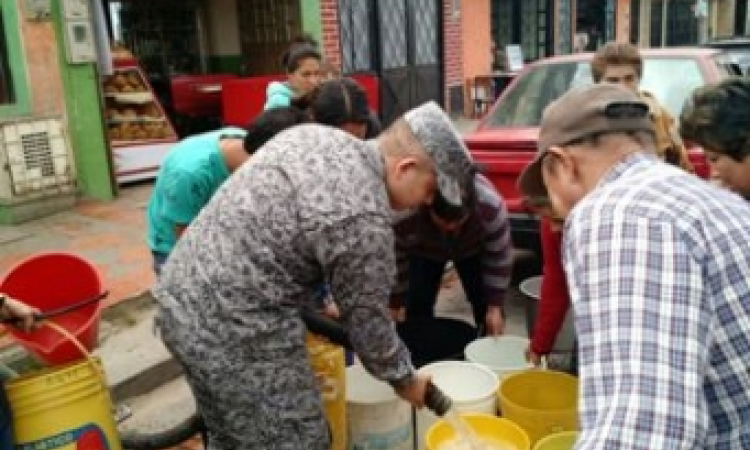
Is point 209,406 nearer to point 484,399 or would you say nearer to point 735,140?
point 484,399

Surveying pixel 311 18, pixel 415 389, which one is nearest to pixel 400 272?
pixel 415 389

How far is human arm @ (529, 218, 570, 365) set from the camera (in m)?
2.52

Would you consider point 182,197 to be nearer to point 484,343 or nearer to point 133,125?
point 484,343

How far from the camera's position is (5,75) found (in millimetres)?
5633

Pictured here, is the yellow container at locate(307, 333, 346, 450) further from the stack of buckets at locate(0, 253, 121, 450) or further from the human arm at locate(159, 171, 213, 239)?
the human arm at locate(159, 171, 213, 239)

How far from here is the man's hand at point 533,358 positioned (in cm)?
273

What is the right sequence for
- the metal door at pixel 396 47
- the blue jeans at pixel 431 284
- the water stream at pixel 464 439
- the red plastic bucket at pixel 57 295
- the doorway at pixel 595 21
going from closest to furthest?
the water stream at pixel 464 439
the red plastic bucket at pixel 57 295
the blue jeans at pixel 431 284
the metal door at pixel 396 47
the doorway at pixel 595 21

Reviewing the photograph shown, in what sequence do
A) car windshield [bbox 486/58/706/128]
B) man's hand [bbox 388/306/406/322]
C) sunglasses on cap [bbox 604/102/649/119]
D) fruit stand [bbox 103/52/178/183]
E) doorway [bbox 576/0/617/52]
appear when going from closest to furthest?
sunglasses on cap [bbox 604/102/649/119] < man's hand [bbox 388/306/406/322] < car windshield [bbox 486/58/706/128] < fruit stand [bbox 103/52/178/183] < doorway [bbox 576/0/617/52]

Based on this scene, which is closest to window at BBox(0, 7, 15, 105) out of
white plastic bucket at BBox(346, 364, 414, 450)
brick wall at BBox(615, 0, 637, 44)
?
white plastic bucket at BBox(346, 364, 414, 450)

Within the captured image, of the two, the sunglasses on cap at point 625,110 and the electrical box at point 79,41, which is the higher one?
the electrical box at point 79,41

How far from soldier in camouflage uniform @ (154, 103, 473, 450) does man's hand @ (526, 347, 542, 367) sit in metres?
0.82

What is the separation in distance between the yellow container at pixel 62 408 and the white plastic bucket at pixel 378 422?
807mm

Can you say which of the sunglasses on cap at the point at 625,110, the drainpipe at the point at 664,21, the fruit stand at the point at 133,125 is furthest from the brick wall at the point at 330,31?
the drainpipe at the point at 664,21

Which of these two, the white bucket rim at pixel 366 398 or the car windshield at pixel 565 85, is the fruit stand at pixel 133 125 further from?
the white bucket rim at pixel 366 398
